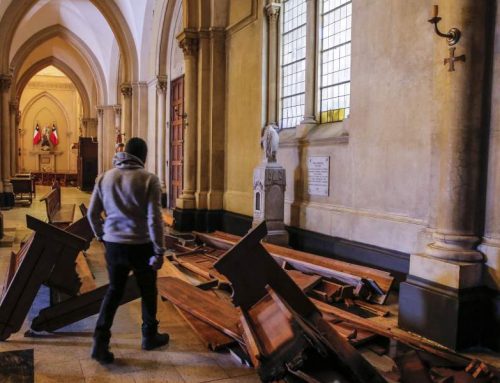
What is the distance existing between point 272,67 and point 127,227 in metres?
5.50

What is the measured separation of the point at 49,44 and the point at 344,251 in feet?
77.2

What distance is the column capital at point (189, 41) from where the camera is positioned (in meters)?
9.88

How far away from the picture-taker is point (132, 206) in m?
3.65

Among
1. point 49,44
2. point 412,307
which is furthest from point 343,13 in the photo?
point 49,44

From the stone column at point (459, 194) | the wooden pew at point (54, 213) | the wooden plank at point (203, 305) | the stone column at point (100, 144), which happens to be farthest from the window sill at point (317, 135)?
the stone column at point (100, 144)

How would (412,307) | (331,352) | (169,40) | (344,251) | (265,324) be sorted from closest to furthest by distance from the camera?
(331,352) → (265,324) → (412,307) → (344,251) → (169,40)

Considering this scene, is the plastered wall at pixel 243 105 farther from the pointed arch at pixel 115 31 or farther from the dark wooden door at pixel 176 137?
the pointed arch at pixel 115 31

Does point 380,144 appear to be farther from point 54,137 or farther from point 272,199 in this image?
point 54,137

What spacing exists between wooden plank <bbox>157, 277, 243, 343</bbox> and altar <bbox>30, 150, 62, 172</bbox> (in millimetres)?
33279

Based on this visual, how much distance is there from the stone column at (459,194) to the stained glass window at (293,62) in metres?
3.82

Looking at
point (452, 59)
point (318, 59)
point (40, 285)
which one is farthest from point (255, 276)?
point (318, 59)

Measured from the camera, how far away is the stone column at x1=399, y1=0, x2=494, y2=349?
3.96 metres

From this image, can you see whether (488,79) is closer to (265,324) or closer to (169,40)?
(265,324)

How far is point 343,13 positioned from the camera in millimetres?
6867
